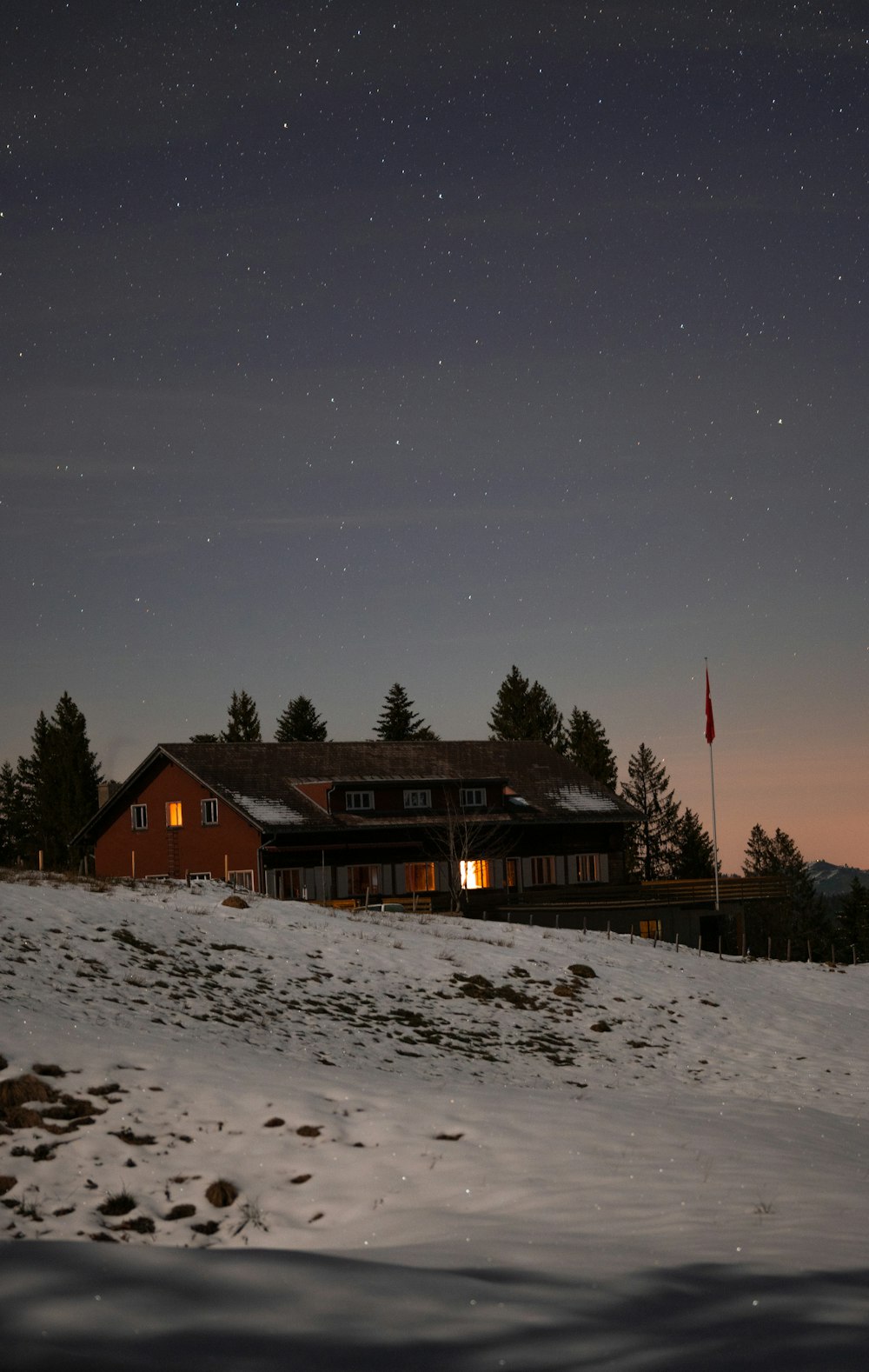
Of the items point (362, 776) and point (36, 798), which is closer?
point (362, 776)

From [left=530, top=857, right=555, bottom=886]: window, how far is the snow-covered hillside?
34.2m

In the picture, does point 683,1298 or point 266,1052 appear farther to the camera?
point 266,1052

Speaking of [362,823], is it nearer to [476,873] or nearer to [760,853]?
[476,873]

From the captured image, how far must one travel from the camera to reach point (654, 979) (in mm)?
28781

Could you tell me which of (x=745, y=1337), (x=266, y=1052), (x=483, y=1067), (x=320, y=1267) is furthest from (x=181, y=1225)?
(x=483, y=1067)

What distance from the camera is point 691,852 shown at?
105812 mm

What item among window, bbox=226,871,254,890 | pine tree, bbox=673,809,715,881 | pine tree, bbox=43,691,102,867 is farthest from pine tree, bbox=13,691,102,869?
pine tree, bbox=673,809,715,881

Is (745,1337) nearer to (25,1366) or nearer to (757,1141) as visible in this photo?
(25,1366)

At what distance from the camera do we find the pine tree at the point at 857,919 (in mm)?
123438

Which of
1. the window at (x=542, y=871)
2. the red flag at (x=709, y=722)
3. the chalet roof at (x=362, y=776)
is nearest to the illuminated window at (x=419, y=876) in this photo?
the chalet roof at (x=362, y=776)

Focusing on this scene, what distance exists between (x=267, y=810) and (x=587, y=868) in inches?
678

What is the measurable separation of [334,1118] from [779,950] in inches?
3217

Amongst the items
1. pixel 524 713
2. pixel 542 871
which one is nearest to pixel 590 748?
pixel 524 713

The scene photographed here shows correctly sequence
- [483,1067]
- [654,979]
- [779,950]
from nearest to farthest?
[483,1067]
[654,979]
[779,950]
